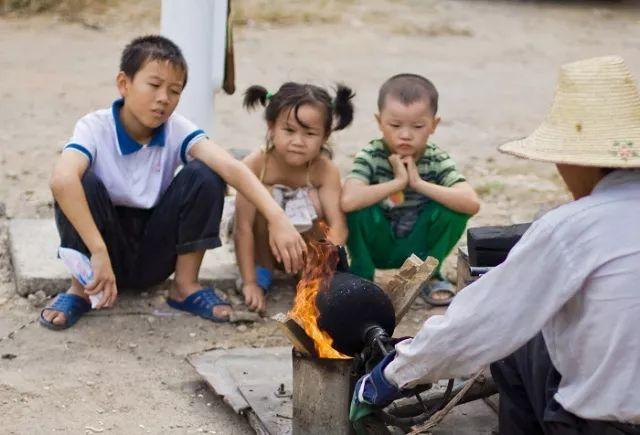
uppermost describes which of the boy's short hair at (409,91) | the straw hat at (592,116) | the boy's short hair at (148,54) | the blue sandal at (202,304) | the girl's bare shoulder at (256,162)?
the straw hat at (592,116)

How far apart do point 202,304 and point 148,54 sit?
3.34ft

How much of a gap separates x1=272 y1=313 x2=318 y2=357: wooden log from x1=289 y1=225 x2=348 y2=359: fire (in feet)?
0.04

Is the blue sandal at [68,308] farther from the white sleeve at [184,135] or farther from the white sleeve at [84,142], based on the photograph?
the white sleeve at [184,135]

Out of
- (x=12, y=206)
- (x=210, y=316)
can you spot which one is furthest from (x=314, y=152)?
(x=12, y=206)

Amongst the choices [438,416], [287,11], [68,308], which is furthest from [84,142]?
[287,11]

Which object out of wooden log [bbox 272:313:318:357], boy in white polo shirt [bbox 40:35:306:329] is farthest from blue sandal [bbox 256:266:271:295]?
wooden log [bbox 272:313:318:357]

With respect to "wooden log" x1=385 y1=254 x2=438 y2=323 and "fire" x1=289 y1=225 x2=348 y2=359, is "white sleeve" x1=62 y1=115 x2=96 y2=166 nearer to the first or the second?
"fire" x1=289 y1=225 x2=348 y2=359

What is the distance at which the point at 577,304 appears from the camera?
118 inches

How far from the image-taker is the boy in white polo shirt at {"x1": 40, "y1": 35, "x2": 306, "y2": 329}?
4539mm

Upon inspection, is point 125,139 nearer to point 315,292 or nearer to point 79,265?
point 79,265

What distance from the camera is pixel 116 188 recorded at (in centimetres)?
475

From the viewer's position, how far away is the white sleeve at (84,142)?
4.62m

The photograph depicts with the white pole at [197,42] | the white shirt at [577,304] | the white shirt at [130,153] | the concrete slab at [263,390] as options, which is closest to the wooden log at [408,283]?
the concrete slab at [263,390]

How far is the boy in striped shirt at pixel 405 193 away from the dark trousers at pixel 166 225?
591mm
